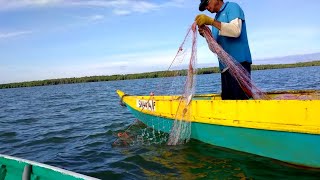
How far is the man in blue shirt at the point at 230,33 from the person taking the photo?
5770 millimetres

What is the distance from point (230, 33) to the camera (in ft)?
19.0

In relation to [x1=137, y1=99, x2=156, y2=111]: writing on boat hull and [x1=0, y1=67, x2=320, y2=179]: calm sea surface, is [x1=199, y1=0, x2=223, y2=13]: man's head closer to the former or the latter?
[x1=0, y1=67, x2=320, y2=179]: calm sea surface

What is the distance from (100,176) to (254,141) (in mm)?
2756

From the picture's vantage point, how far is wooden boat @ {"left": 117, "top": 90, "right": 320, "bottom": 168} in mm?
4867

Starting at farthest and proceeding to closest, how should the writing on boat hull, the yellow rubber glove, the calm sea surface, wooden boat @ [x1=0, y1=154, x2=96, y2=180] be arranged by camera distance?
the writing on boat hull
the yellow rubber glove
the calm sea surface
wooden boat @ [x1=0, y1=154, x2=96, y2=180]

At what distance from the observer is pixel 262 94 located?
21.1 ft

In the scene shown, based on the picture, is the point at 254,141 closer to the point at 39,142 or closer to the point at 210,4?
the point at 210,4

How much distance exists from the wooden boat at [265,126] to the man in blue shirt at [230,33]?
53cm

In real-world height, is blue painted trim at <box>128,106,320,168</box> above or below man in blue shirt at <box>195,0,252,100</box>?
below

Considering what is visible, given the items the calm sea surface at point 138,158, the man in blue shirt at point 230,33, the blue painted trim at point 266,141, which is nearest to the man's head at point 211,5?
the man in blue shirt at point 230,33

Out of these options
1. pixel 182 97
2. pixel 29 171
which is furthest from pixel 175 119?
pixel 29 171

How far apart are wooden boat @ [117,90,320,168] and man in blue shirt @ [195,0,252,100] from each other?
1.72ft

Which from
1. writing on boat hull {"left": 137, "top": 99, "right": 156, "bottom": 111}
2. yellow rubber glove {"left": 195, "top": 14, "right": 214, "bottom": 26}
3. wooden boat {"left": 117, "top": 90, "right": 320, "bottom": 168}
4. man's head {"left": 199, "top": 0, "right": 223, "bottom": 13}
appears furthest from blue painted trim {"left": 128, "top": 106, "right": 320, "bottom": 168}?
man's head {"left": 199, "top": 0, "right": 223, "bottom": 13}

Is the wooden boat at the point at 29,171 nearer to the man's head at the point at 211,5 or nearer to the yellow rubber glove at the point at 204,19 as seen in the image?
the yellow rubber glove at the point at 204,19
